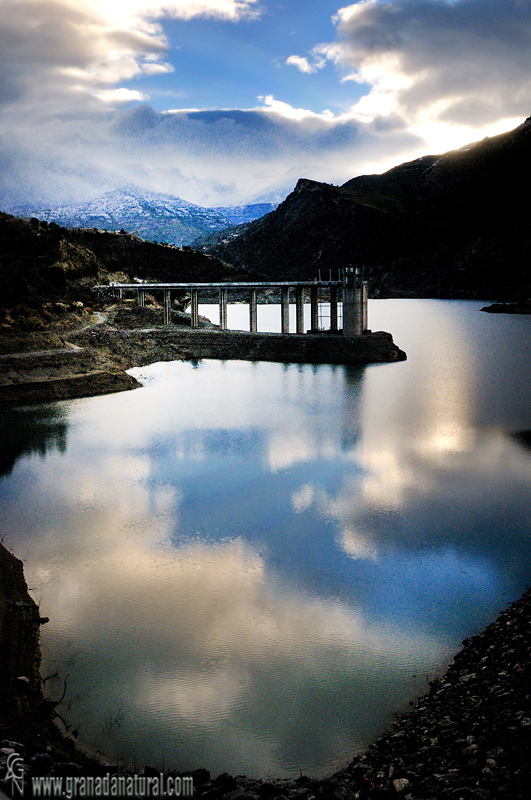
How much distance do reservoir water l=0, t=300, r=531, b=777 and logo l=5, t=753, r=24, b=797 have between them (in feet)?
5.71

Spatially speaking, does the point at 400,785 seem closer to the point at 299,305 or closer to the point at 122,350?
the point at 122,350

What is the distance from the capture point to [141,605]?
45.8 ft

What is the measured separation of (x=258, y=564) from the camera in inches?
633

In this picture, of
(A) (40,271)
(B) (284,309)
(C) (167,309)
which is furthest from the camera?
(C) (167,309)

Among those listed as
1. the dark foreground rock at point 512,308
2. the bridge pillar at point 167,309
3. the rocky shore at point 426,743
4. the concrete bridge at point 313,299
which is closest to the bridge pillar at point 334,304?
the concrete bridge at point 313,299

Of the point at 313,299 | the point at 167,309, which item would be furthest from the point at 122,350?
the point at 313,299

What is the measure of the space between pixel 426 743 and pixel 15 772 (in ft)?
18.1

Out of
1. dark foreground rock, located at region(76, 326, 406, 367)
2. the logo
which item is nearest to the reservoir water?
the logo

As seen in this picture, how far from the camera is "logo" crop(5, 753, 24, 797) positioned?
7438 millimetres

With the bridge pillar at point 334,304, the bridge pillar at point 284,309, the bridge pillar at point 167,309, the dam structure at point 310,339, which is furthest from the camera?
the bridge pillar at point 167,309

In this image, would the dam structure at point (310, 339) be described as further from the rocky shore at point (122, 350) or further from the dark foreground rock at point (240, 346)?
the rocky shore at point (122, 350)

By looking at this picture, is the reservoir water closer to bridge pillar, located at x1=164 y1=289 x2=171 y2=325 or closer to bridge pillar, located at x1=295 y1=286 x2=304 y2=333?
bridge pillar, located at x1=295 y1=286 x2=304 y2=333

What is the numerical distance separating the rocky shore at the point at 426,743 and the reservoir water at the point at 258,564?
1.59ft

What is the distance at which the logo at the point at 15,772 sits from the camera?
24.4ft
